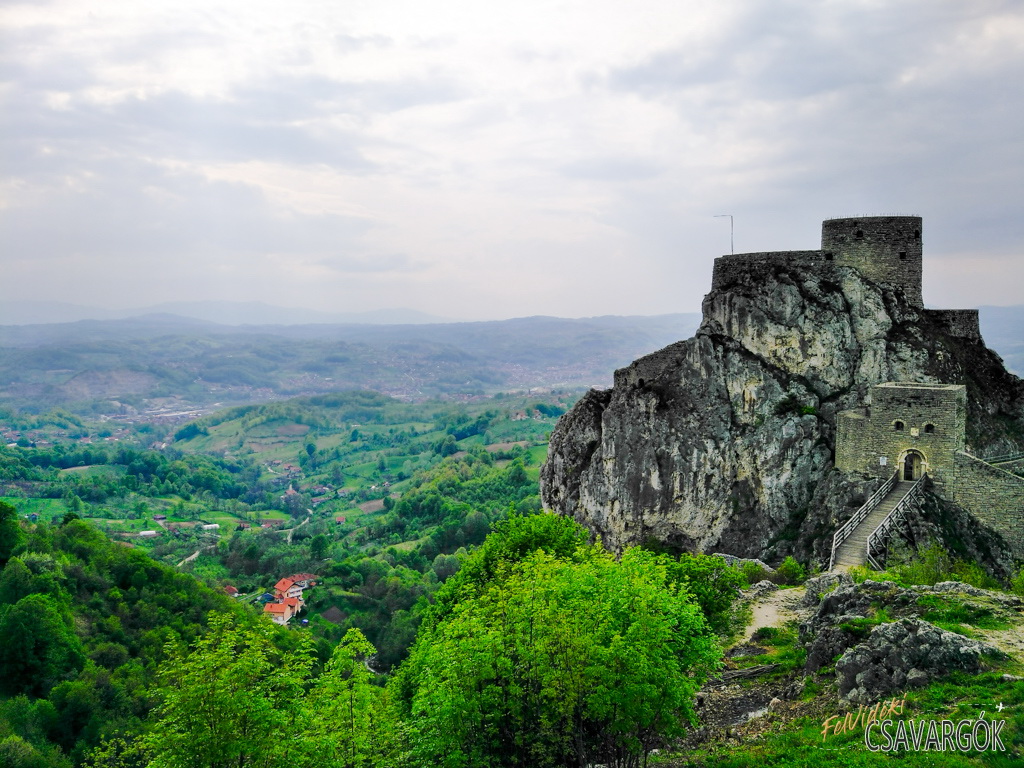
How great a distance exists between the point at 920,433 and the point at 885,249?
14.4 metres

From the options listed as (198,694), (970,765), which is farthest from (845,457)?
(198,694)

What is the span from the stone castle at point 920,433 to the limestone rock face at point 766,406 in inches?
53.7

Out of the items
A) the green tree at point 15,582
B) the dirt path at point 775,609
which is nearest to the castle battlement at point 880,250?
the dirt path at point 775,609

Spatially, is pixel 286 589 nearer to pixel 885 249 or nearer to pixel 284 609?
pixel 284 609

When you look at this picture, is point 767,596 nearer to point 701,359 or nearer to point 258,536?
point 701,359

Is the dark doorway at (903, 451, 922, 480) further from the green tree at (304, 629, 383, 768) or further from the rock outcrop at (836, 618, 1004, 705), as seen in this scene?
the green tree at (304, 629, 383, 768)

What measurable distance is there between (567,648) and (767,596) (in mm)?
18251

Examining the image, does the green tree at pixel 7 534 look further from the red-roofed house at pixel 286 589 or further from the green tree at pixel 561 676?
the green tree at pixel 561 676

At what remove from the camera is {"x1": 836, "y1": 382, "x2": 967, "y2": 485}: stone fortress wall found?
39.0 meters

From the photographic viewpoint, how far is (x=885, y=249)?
48531 millimetres

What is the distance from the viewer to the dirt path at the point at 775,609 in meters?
29.2

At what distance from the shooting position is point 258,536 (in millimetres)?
123062

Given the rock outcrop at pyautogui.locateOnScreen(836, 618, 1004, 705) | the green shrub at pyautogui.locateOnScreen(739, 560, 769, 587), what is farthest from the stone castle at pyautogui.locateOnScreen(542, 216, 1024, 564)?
the rock outcrop at pyautogui.locateOnScreen(836, 618, 1004, 705)

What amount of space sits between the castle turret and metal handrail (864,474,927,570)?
15.7m
